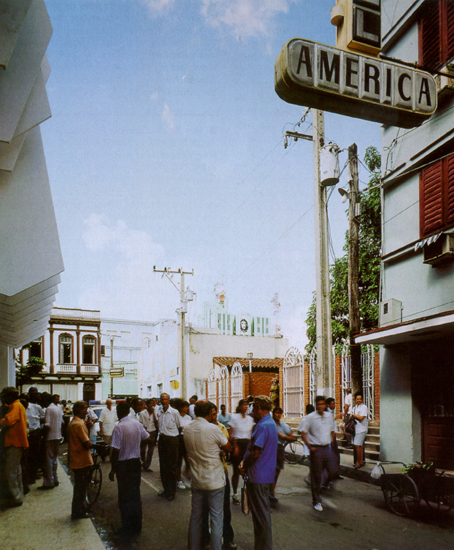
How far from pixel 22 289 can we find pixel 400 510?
745 centimetres

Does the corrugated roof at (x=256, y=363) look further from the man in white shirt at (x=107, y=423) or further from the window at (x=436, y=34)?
the window at (x=436, y=34)

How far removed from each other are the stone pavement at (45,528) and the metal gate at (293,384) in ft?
43.5

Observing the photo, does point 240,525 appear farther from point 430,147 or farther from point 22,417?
point 430,147

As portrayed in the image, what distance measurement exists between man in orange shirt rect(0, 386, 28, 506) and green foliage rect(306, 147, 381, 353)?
676 inches

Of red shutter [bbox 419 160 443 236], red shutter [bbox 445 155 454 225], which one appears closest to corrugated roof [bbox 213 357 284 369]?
red shutter [bbox 419 160 443 236]

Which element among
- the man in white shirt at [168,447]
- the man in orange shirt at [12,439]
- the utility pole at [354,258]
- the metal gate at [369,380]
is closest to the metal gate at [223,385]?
the metal gate at [369,380]

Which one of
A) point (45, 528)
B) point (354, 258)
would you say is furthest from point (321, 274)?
point (45, 528)

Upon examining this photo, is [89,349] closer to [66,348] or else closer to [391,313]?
[66,348]

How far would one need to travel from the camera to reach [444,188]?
11195 millimetres

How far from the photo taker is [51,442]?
422 inches

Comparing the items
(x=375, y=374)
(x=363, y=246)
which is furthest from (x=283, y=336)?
(x=375, y=374)

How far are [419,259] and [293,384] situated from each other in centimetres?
1131

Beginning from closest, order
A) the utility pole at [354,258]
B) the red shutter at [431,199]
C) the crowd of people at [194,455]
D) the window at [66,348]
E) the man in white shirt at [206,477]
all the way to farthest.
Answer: the man in white shirt at [206,477] → the crowd of people at [194,455] → the red shutter at [431,199] → the utility pole at [354,258] → the window at [66,348]

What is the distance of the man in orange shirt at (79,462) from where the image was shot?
7.80 m
